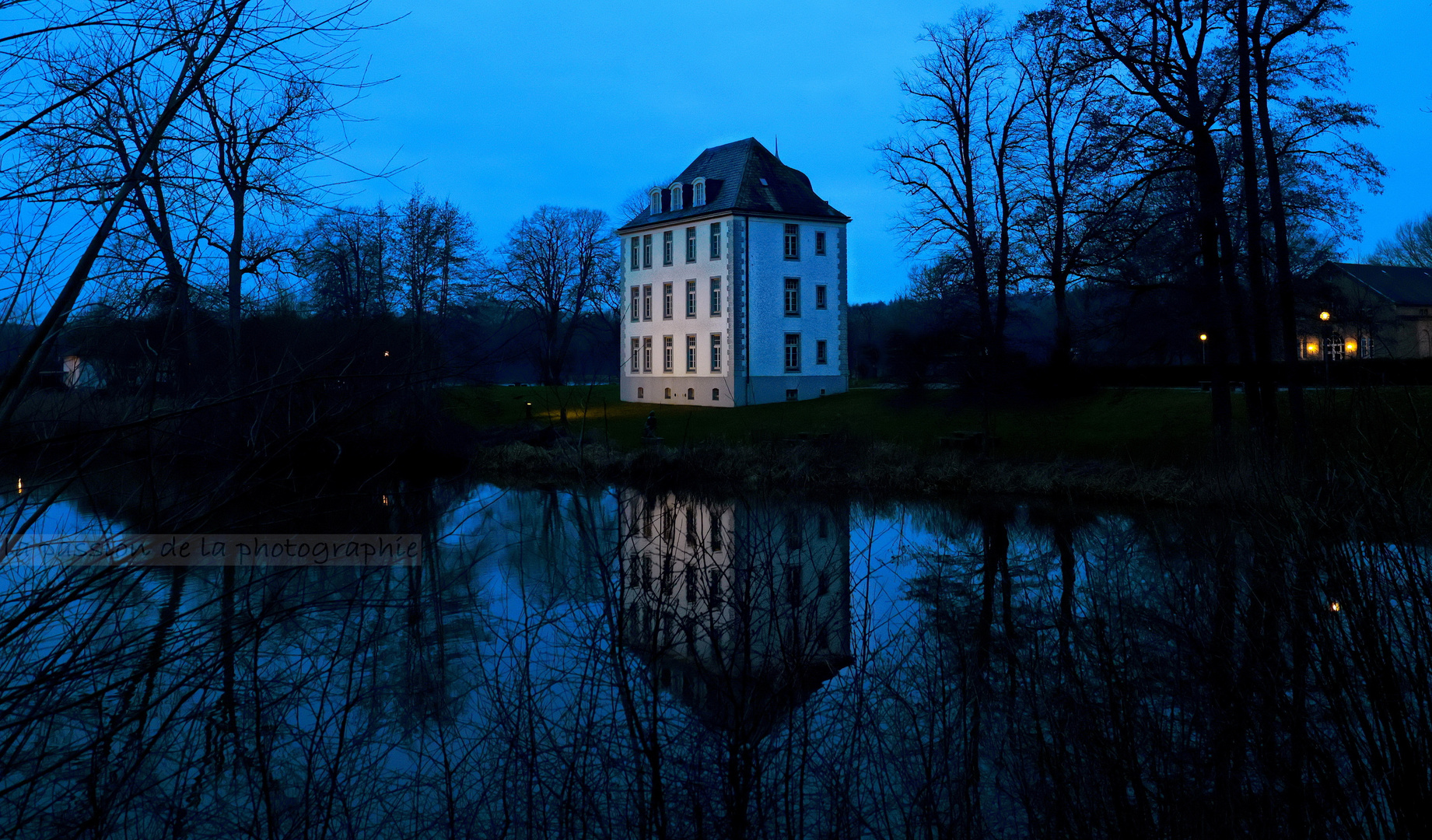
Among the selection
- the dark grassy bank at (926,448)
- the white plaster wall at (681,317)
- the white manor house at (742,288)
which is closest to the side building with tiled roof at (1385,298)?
the dark grassy bank at (926,448)

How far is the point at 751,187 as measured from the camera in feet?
149

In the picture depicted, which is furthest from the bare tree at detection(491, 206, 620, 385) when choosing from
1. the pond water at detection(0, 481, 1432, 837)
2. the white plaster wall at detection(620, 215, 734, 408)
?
the pond water at detection(0, 481, 1432, 837)

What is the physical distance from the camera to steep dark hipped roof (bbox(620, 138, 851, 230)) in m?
45.2

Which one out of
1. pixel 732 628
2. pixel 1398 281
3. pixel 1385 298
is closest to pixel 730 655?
pixel 732 628

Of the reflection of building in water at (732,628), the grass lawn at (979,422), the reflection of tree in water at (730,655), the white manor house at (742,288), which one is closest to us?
the reflection of tree in water at (730,655)

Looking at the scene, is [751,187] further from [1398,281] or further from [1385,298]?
[1398,281]

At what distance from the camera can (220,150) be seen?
124 inches

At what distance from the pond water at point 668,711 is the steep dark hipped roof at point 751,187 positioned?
1514 inches

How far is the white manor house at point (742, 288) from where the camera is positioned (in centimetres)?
4466

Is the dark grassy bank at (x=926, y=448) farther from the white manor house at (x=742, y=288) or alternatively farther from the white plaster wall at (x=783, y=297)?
the white plaster wall at (x=783, y=297)

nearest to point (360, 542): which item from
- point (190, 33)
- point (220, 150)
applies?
point (220, 150)

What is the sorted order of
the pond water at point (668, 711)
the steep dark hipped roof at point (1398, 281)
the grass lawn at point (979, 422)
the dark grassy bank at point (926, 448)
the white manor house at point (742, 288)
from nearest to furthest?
1. the pond water at point (668, 711)
2. the dark grassy bank at point (926, 448)
3. the grass lawn at point (979, 422)
4. the white manor house at point (742, 288)
5. the steep dark hipped roof at point (1398, 281)

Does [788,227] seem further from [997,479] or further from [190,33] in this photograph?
[190,33]

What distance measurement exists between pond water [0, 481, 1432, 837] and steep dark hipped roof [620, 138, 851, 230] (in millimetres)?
38461
